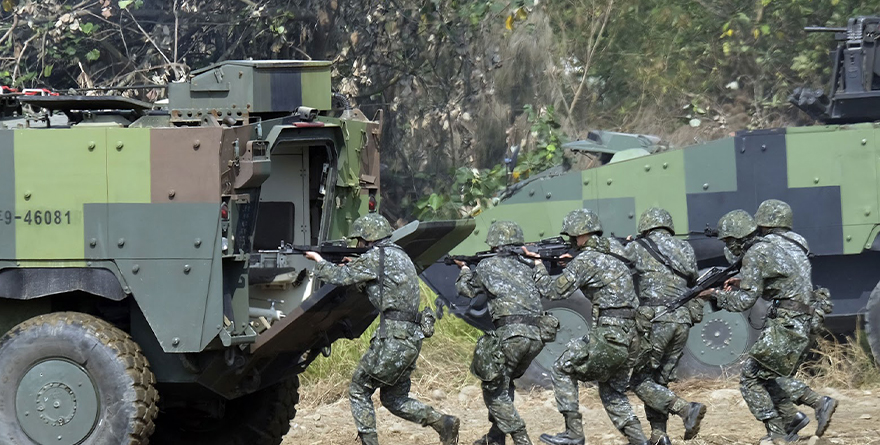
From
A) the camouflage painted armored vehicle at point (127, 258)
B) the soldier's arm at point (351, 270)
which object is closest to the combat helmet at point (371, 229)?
the soldier's arm at point (351, 270)

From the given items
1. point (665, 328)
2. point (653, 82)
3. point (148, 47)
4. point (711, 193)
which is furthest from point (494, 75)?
point (665, 328)

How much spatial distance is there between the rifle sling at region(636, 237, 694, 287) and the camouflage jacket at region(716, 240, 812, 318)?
0.45 m

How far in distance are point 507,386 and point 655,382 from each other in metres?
1.06

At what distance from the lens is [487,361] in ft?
25.9

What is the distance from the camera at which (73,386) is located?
6.73 m

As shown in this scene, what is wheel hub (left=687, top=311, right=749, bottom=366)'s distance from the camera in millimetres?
10688

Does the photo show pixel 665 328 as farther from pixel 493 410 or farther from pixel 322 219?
pixel 322 219

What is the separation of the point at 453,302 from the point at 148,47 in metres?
5.16

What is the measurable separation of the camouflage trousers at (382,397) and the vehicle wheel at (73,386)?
1.32 metres

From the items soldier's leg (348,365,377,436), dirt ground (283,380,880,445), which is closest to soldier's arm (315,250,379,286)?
soldier's leg (348,365,377,436)

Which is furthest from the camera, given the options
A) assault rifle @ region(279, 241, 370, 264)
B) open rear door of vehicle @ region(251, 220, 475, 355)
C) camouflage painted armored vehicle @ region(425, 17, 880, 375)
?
camouflage painted armored vehicle @ region(425, 17, 880, 375)

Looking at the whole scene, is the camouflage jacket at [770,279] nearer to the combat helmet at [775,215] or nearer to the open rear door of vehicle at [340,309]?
the combat helmet at [775,215]

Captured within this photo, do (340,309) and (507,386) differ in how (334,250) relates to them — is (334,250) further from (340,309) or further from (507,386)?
(507,386)

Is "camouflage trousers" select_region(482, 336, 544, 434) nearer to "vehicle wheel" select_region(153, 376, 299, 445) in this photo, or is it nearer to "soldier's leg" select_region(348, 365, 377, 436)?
"soldier's leg" select_region(348, 365, 377, 436)
